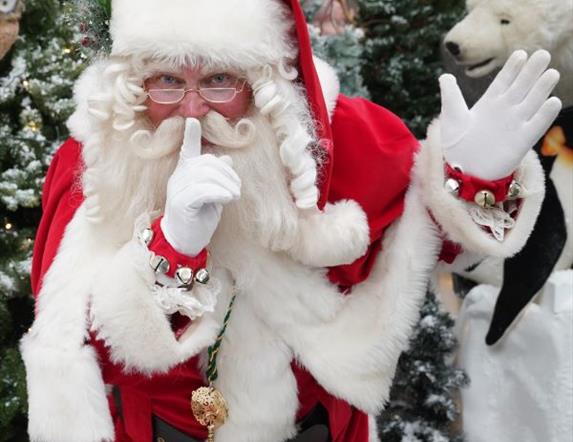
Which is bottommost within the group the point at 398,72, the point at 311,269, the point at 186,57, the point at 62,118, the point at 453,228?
the point at 398,72

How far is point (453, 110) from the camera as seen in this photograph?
4.26 ft

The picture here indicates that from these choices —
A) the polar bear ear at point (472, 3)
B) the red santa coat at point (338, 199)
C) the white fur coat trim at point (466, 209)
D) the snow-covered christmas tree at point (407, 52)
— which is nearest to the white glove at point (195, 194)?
the red santa coat at point (338, 199)

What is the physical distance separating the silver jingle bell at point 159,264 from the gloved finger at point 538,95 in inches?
26.2

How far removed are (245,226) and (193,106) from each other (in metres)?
0.25

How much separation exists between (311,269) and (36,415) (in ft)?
1.88

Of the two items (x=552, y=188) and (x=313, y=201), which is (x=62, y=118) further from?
(x=552, y=188)

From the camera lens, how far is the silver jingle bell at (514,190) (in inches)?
51.5

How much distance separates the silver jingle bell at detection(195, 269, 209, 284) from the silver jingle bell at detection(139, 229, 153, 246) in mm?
105

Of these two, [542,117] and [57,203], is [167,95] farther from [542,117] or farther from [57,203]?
[542,117]

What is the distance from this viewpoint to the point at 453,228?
4.35 feet

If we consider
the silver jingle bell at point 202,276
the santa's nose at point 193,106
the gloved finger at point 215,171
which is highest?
the santa's nose at point 193,106

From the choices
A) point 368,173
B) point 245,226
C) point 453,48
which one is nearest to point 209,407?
point 245,226

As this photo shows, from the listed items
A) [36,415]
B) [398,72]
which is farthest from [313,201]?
[398,72]

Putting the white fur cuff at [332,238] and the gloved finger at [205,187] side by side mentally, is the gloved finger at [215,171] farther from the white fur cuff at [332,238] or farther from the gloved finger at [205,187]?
the white fur cuff at [332,238]
